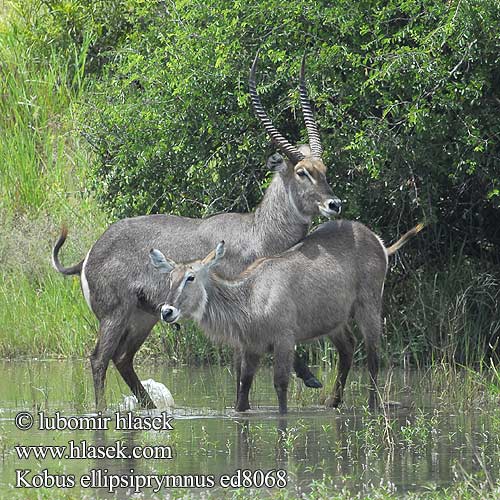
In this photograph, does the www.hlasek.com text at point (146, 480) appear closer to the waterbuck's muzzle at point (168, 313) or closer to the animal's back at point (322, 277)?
the waterbuck's muzzle at point (168, 313)

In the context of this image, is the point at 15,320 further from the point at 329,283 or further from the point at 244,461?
the point at 244,461

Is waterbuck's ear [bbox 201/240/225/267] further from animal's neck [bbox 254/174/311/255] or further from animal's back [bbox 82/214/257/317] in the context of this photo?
animal's neck [bbox 254/174/311/255]

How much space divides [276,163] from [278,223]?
41 cm

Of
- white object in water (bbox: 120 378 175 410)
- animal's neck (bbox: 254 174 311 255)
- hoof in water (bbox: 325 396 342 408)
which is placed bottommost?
hoof in water (bbox: 325 396 342 408)

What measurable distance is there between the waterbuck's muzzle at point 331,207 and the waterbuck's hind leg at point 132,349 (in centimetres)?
149

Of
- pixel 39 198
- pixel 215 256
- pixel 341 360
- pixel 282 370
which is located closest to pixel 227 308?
pixel 215 256

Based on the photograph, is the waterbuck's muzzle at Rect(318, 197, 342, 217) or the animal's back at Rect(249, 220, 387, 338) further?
the waterbuck's muzzle at Rect(318, 197, 342, 217)

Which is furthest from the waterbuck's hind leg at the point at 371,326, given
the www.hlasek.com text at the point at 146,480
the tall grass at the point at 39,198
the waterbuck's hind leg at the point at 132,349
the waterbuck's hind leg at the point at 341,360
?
the tall grass at the point at 39,198

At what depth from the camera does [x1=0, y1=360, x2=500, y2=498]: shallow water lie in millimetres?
6035

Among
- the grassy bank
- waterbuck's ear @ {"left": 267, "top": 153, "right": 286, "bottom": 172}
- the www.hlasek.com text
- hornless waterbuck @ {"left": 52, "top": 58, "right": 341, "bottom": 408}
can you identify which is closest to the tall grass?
the grassy bank

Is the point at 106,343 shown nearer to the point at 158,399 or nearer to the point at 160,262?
the point at 158,399

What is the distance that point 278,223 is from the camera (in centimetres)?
877

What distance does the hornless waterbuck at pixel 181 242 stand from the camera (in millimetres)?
8602

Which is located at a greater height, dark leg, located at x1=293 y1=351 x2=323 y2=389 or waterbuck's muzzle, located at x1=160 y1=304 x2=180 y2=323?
waterbuck's muzzle, located at x1=160 y1=304 x2=180 y2=323
